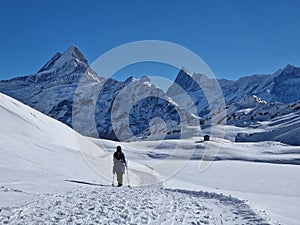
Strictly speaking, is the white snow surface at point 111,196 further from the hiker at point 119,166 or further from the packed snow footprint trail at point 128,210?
the hiker at point 119,166

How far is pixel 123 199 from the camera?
15.6 metres

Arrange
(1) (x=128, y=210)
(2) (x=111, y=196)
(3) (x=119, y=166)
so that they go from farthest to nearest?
1. (3) (x=119, y=166)
2. (2) (x=111, y=196)
3. (1) (x=128, y=210)

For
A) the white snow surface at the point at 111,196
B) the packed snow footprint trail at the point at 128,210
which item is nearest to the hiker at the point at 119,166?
the white snow surface at the point at 111,196

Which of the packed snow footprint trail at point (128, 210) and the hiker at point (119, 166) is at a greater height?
the hiker at point (119, 166)

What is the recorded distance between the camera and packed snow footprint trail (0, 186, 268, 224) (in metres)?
11.5

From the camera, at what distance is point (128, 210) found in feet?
43.3

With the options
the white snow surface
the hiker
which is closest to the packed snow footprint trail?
the white snow surface

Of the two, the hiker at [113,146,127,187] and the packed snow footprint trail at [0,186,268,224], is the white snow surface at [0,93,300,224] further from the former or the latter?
the hiker at [113,146,127,187]

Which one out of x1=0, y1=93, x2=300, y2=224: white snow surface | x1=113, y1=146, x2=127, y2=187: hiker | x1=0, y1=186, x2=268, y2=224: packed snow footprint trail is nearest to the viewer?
x1=0, y1=186, x2=268, y2=224: packed snow footprint trail

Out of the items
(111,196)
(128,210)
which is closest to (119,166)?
(111,196)

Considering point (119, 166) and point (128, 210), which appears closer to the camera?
point (128, 210)

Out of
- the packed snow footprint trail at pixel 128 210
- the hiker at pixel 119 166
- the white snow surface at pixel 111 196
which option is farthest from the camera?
the hiker at pixel 119 166

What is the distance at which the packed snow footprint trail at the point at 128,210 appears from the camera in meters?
11.5

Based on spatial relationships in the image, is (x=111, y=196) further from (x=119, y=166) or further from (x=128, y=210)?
(x=119, y=166)
